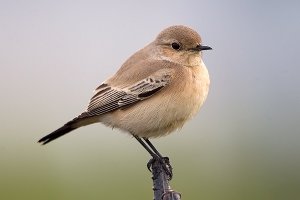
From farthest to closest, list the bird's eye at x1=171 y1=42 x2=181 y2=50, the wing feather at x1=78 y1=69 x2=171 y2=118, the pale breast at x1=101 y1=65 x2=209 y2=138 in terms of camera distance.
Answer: the bird's eye at x1=171 y1=42 x2=181 y2=50 → the wing feather at x1=78 y1=69 x2=171 y2=118 → the pale breast at x1=101 y1=65 x2=209 y2=138

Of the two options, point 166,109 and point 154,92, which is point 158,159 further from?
point 154,92

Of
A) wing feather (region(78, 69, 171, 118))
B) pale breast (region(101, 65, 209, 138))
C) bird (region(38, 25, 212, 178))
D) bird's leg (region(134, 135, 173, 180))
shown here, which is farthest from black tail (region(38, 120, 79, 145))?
bird's leg (region(134, 135, 173, 180))

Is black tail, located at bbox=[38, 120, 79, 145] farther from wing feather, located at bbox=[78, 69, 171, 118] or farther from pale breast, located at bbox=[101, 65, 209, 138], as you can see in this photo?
pale breast, located at bbox=[101, 65, 209, 138]

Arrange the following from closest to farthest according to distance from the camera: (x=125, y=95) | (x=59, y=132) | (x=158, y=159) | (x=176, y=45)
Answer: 1. (x=158, y=159)
2. (x=59, y=132)
3. (x=125, y=95)
4. (x=176, y=45)

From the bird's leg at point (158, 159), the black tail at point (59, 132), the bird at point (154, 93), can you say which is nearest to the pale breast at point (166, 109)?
the bird at point (154, 93)

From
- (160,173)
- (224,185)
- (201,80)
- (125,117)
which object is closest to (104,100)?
(125,117)

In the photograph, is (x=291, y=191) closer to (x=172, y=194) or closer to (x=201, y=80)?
(x=201, y=80)

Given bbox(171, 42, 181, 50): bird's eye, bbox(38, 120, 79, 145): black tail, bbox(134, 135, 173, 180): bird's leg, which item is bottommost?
bbox(134, 135, 173, 180): bird's leg

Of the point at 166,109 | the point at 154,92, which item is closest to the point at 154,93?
the point at 154,92
